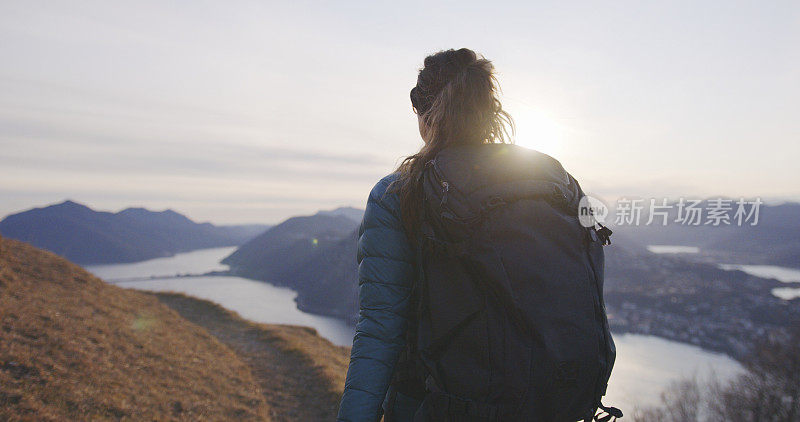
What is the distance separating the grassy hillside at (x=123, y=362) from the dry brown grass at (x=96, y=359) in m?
0.03

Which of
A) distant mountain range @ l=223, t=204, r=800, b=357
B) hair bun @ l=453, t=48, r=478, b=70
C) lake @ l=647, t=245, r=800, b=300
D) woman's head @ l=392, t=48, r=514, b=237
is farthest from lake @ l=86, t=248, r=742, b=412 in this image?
hair bun @ l=453, t=48, r=478, b=70

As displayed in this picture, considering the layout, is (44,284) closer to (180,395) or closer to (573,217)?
(180,395)

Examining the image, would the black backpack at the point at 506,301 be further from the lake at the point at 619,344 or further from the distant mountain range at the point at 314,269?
the distant mountain range at the point at 314,269

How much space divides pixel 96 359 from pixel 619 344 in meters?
101

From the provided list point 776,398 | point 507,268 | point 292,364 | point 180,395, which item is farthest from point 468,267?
point 776,398

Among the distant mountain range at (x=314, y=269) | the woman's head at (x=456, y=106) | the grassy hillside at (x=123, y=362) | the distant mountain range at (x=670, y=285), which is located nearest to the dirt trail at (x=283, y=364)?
the grassy hillside at (x=123, y=362)

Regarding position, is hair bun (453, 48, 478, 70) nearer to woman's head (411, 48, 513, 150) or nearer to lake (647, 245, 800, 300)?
woman's head (411, 48, 513, 150)

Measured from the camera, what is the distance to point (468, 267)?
1476mm

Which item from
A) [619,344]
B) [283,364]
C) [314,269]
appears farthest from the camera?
[314,269]

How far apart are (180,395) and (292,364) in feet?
18.2

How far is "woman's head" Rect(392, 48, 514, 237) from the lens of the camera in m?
1.85

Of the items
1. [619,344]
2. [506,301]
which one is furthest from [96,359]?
[619,344]

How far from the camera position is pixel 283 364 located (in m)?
14.9

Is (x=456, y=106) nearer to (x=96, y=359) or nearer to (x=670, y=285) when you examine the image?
(x=96, y=359)
